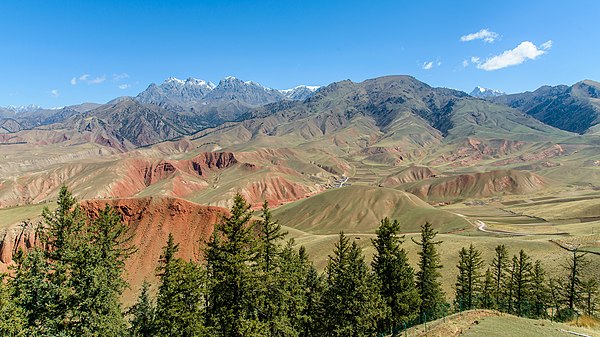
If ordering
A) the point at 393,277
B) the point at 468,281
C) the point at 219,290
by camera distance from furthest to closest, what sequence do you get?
1. the point at 468,281
2. the point at 393,277
3. the point at 219,290

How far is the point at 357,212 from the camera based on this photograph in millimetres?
143875

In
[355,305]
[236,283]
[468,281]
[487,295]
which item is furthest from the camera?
[468,281]

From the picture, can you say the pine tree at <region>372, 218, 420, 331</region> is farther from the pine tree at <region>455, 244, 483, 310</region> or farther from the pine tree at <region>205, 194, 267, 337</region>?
the pine tree at <region>205, 194, 267, 337</region>

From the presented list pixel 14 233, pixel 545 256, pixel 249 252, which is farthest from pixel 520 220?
pixel 14 233

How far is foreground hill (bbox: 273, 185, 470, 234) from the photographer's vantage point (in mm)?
129625

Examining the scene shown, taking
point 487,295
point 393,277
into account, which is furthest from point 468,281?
point 393,277

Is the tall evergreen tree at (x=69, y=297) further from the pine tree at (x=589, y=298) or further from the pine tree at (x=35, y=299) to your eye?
the pine tree at (x=589, y=298)

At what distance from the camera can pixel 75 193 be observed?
187 m

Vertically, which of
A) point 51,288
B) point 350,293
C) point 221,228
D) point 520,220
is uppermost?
point 221,228

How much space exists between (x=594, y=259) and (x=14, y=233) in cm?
10971

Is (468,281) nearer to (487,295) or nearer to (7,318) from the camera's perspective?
(487,295)

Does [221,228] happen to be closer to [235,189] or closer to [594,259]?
[594,259]

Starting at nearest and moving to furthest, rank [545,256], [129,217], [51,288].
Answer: [51,288] < [545,256] < [129,217]

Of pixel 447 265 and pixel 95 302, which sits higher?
pixel 95 302
